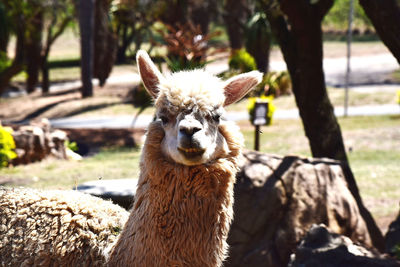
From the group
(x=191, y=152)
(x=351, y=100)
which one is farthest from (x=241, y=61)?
(x=191, y=152)

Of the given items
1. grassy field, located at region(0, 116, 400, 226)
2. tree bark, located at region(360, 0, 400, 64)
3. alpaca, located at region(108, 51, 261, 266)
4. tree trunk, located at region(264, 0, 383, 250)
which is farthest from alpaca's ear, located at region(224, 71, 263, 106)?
tree trunk, located at region(264, 0, 383, 250)

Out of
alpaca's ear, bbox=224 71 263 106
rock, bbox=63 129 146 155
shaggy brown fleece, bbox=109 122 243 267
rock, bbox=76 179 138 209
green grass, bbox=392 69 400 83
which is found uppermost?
alpaca's ear, bbox=224 71 263 106

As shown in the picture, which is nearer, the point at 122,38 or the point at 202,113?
the point at 202,113

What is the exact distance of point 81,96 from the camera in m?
23.8

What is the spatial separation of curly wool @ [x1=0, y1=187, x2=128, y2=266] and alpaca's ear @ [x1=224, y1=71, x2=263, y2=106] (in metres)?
1.07

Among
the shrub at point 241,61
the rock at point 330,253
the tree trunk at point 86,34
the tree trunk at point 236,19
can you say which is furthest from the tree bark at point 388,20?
the tree trunk at point 236,19

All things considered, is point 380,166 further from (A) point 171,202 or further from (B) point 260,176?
(A) point 171,202

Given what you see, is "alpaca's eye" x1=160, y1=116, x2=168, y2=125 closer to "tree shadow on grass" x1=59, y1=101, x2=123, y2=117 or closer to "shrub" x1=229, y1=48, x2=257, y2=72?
"tree shadow on grass" x1=59, y1=101, x2=123, y2=117

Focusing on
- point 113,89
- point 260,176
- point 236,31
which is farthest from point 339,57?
point 260,176

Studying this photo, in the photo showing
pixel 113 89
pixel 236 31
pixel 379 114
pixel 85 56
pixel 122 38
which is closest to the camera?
pixel 379 114

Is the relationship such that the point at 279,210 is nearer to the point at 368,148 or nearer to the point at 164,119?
the point at 164,119

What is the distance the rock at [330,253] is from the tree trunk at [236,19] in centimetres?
2160

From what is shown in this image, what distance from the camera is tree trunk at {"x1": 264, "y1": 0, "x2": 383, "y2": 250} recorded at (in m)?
8.31

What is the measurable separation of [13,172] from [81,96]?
525 inches
